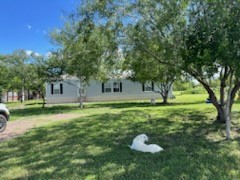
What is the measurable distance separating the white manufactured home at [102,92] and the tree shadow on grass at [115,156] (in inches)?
907

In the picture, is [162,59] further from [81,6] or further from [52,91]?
[52,91]

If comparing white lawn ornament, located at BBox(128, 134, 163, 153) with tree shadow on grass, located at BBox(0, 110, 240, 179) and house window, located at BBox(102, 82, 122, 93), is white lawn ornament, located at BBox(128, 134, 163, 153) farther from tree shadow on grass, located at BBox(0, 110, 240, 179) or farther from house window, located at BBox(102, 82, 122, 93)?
house window, located at BBox(102, 82, 122, 93)

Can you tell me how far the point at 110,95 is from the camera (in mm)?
33688

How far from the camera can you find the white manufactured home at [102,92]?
33562 millimetres

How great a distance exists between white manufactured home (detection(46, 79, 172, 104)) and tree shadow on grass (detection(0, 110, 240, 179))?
2303cm

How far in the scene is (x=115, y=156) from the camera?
22.7ft

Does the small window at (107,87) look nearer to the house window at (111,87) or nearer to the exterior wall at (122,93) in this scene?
the house window at (111,87)

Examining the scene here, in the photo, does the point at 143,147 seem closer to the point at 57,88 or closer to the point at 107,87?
the point at 107,87

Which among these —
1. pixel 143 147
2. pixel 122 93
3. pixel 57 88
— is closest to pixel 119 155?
pixel 143 147

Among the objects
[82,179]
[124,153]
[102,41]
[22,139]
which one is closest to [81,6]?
[102,41]

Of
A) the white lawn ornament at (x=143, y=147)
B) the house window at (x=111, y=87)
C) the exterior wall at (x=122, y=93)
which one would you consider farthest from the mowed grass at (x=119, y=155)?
the house window at (x=111, y=87)

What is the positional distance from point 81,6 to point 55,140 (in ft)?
15.8

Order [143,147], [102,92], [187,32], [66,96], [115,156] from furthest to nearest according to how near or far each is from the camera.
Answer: [66,96]
[102,92]
[187,32]
[143,147]
[115,156]

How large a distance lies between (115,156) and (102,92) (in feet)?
88.2
